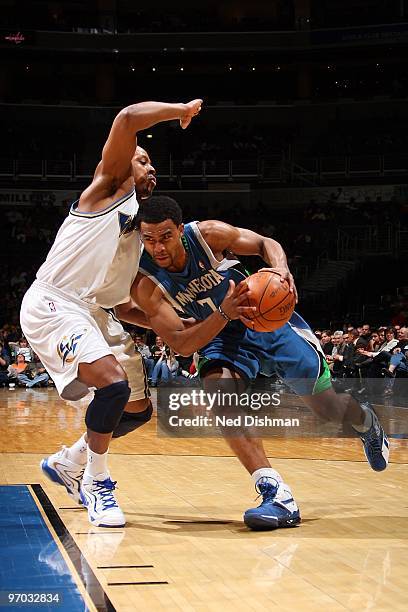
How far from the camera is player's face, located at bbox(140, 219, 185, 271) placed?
14.8ft

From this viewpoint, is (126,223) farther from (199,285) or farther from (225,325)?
(225,325)

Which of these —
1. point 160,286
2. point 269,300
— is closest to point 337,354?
point 160,286

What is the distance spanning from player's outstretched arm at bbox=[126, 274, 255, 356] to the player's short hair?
42cm

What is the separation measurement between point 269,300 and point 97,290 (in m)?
0.99

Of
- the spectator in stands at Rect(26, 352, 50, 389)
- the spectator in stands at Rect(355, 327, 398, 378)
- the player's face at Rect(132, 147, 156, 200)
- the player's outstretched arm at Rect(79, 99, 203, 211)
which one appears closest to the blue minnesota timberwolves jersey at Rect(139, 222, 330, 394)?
the player's face at Rect(132, 147, 156, 200)

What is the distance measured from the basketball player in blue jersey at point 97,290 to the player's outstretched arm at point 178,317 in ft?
0.15

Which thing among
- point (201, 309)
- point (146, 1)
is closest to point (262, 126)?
point (146, 1)

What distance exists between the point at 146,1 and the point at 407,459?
25265 millimetres

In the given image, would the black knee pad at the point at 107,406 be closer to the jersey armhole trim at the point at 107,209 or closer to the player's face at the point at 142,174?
the jersey armhole trim at the point at 107,209

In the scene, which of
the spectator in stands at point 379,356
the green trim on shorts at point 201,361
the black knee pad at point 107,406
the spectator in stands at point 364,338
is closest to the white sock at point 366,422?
the green trim on shorts at point 201,361

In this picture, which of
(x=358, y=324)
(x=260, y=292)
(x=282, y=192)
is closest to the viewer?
(x=260, y=292)

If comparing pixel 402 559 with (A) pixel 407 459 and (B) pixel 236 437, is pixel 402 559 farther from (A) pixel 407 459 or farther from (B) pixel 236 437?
(A) pixel 407 459

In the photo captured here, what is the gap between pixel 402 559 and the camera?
3723 millimetres

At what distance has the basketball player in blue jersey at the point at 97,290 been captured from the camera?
4.34 m
